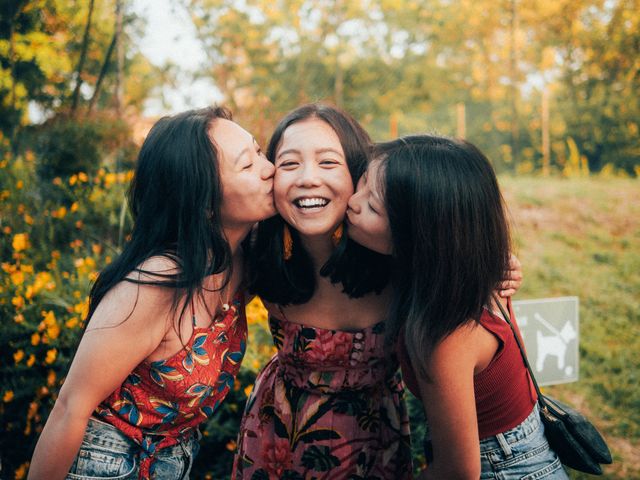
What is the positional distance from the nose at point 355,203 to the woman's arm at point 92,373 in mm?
675

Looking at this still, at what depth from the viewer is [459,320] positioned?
139cm

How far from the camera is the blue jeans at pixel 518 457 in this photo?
4.77ft

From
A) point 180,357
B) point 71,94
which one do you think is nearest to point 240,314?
point 180,357

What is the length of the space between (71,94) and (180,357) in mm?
3939

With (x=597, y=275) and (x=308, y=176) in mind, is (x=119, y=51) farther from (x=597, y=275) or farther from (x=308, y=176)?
(x=597, y=275)

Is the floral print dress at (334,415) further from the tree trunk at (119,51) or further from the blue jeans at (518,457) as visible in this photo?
the tree trunk at (119,51)

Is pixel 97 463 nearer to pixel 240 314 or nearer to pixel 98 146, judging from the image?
pixel 240 314

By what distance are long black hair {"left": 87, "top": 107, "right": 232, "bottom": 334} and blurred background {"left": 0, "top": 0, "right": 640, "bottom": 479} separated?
95 cm

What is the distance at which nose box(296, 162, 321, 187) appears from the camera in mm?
1716

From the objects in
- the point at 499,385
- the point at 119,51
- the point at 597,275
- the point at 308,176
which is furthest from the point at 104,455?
the point at 597,275

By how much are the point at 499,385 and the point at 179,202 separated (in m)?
1.06

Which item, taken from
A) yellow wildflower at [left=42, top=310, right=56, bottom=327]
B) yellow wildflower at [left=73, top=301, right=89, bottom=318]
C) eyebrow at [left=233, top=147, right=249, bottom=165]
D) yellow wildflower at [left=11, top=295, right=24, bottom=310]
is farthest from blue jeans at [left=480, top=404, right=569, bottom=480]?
yellow wildflower at [left=11, top=295, right=24, bottom=310]

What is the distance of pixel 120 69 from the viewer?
4930 millimetres

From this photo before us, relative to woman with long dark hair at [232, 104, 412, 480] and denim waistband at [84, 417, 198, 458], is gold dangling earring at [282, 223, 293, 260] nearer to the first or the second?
woman with long dark hair at [232, 104, 412, 480]
